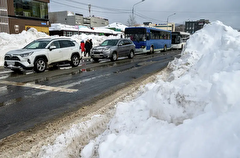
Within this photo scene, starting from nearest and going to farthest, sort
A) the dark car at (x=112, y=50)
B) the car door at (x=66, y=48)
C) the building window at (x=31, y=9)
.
Result: the car door at (x=66, y=48) → the dark car at (x=112, y=50) → the building window at (x=31, y=9)

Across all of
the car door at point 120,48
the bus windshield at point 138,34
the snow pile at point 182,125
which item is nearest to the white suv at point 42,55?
the car door at point 120,48

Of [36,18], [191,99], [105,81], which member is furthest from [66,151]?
[36,18]

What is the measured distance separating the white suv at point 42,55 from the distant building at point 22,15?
21.5 m

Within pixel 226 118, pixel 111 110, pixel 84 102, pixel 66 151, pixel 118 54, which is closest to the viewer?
pixel 226 118

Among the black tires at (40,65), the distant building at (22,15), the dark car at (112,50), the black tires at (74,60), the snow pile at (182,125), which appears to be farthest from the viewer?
the distant building at (22,15)

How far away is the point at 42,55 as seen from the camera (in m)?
11.1

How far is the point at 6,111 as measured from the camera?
515 centimetres

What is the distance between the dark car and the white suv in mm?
2693

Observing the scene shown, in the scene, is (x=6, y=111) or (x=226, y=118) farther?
(x=6, y=111)

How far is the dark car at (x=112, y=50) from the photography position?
16.0 m

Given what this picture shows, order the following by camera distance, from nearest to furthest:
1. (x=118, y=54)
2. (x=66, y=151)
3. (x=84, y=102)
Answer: (x=66, y=151) < (x=84, y=102) < (x=118, y=54)

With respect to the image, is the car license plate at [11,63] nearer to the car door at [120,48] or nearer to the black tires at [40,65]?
the black tires at [40,65]

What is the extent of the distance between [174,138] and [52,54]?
10.6 metres

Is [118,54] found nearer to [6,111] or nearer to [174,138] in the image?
[6,111]
